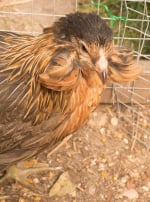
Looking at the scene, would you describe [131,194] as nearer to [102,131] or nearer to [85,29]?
[102,131]

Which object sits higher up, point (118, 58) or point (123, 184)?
point (118, 58)

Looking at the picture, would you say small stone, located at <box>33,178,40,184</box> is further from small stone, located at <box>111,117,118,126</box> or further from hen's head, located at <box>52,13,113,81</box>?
hen's head, located at <box>52,13,113,81</box>

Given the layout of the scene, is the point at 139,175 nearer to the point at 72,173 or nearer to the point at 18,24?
the point at 72,173

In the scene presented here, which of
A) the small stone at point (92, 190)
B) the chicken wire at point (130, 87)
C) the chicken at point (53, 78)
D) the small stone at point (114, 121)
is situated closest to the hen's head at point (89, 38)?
the chicken at point (53, 78)

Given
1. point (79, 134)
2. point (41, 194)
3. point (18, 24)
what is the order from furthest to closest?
point (18, 24)
point (79, 134)
point (41, 194)

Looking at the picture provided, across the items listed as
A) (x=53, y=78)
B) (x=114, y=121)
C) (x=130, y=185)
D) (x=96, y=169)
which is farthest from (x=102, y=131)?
(x=53, y=78)

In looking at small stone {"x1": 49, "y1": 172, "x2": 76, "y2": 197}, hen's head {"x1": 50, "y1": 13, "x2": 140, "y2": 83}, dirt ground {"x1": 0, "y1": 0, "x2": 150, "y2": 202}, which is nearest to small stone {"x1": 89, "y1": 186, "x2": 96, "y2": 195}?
dirt ground {"x1": 0, "y1": 0, "x2": 150, "y2": 202}

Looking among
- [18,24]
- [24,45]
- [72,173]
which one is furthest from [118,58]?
[18,24]
